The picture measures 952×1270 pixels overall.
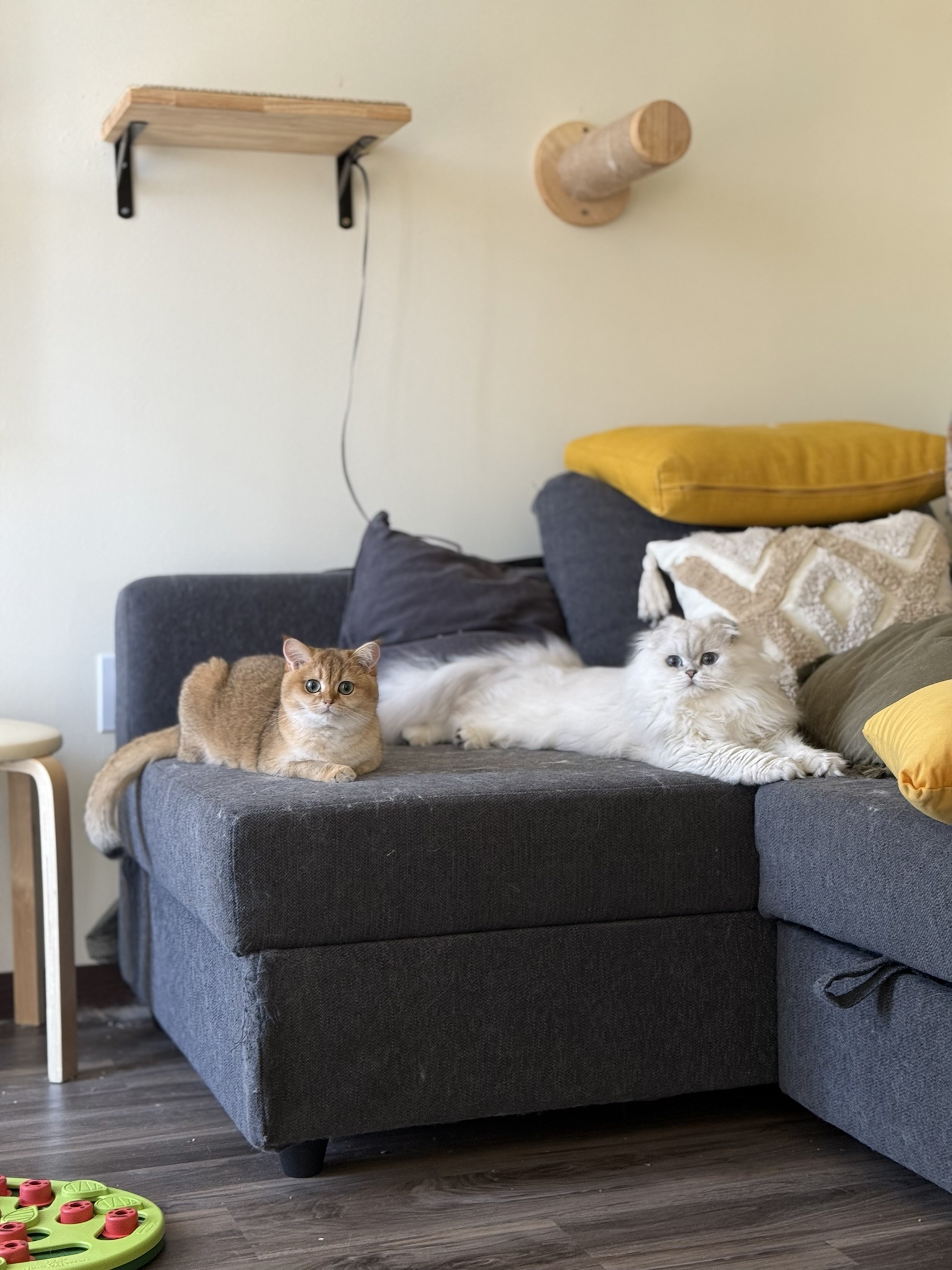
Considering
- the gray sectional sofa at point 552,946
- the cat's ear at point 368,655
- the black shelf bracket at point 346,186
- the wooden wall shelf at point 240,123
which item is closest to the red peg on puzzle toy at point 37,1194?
the gray sectional sofa at point 552,946

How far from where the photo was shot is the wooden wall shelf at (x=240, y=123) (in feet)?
7.55

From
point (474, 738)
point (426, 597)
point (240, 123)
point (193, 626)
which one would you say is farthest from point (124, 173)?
→ point (474, 738)

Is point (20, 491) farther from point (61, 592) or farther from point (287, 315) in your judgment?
point (287, 315)

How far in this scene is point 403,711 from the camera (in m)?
2.35

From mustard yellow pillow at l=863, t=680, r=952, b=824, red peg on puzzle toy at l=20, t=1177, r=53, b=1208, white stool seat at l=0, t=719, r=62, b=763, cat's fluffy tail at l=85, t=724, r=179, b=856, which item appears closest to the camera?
mustard yellow pillow at l=863, t=680, r=952, b=824

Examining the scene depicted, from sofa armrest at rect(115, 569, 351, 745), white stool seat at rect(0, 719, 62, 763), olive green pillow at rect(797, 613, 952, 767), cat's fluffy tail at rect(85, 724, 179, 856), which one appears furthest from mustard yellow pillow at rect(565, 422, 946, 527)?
white stool seat at rect(0, 719, 62, 763)

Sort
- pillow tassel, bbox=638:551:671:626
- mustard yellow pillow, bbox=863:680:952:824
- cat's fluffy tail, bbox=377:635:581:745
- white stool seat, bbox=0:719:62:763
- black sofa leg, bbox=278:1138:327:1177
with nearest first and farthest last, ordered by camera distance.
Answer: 1. mustard yellow pillow, bbox=863:680:952:824
2. black sofa leg, bbox=278:1138:327:1177
3. white stool seat, bbox=0:719:62:763
4. cat's fluffy tail, bbox=377:635:581:745
5. pillow tassel, bbox=638:551:671:626

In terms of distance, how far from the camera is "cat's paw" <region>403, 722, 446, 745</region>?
7.73 feet

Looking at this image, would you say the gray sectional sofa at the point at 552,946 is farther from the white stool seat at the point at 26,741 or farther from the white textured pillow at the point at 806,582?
the white textured pillow at the point at 806,582

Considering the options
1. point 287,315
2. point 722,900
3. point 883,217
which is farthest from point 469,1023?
point 883,217

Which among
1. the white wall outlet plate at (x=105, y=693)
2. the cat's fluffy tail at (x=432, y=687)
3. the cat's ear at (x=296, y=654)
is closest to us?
the cat's ear at (x=296, y=654)

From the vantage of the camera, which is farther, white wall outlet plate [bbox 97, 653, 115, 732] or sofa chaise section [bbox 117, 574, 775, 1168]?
white wall outlet plate [bbox 97, 653, 115, 732]

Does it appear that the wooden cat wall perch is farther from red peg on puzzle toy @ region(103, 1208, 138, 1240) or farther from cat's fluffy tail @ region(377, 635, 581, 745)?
red peg on puzzle toy @ region(103, 1208, 138, 1240)

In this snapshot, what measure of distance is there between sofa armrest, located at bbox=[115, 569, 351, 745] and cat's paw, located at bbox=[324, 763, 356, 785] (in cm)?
65
